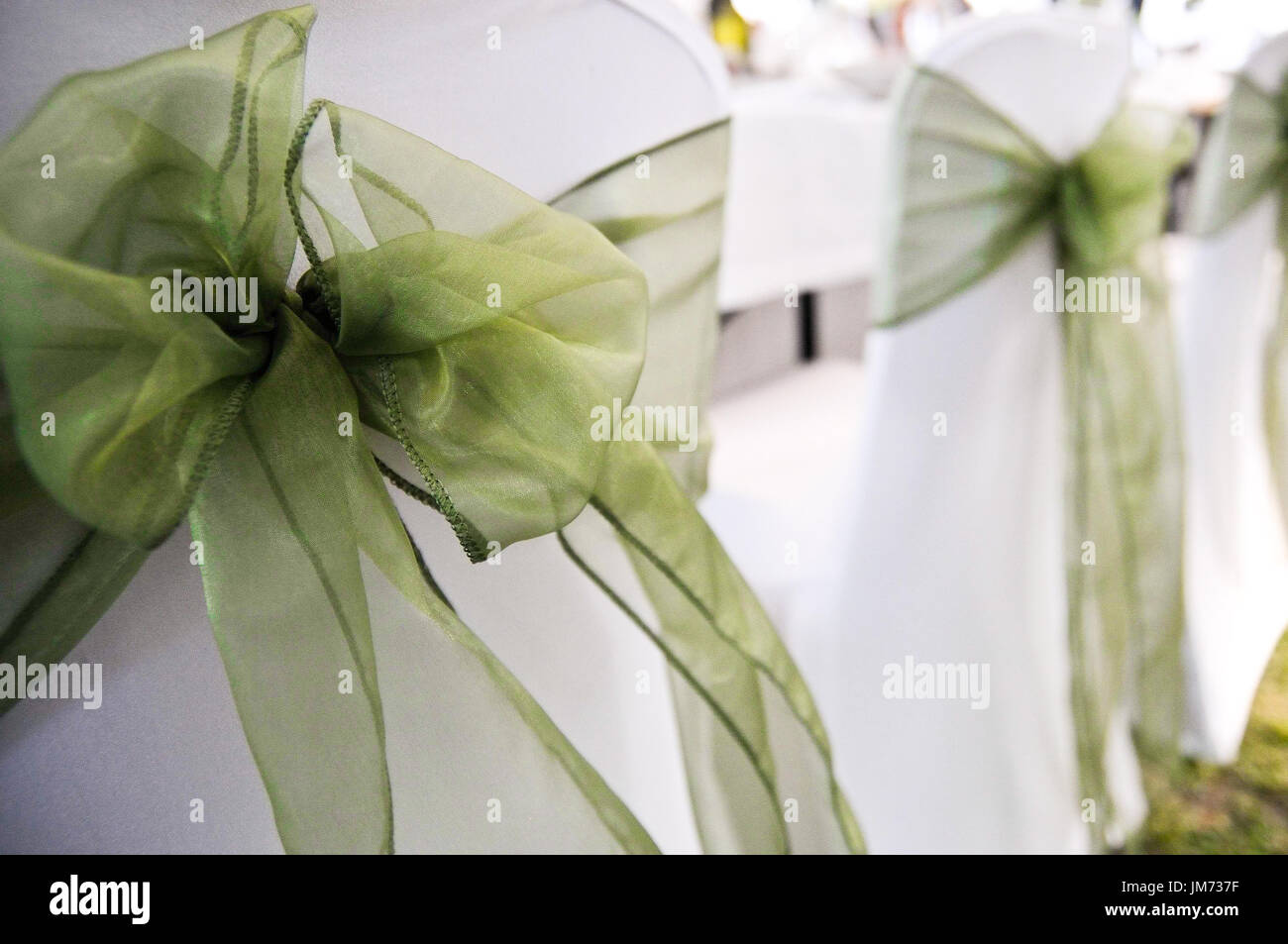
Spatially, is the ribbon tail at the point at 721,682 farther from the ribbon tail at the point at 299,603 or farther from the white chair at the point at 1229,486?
the white chair at the point at 1229,486

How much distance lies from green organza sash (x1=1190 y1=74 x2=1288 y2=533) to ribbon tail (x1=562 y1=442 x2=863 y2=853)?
951 millimetres

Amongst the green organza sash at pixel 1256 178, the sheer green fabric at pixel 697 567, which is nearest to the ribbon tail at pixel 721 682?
the sheer green fabric at pixel 697 567

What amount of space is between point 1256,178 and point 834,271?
48 cm

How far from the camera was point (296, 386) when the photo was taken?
0.32 m

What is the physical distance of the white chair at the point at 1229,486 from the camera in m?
1.17

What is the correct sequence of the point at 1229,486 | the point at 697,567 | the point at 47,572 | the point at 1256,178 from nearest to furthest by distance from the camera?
the point at 47,572 < the point at 697,567 < the point at 1256,178 < the point at 1229,486

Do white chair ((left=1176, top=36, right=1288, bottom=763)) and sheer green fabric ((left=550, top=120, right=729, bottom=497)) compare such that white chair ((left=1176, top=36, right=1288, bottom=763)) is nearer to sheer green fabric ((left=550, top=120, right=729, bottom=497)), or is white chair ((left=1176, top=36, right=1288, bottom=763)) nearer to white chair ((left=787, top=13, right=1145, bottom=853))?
white chair ((left=787, top=13, right=1145, bottom=853))

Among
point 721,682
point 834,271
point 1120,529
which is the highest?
point 834,271

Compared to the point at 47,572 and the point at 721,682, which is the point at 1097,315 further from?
the point at 47,572

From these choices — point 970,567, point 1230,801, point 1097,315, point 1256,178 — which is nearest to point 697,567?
point 970,567

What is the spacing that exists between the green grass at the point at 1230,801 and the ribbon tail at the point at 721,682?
2.67 feet

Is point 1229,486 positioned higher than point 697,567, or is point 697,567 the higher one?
point 1229,486

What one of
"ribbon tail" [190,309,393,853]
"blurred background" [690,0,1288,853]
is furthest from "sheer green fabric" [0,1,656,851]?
"blurred background" [690,0,1288,853]

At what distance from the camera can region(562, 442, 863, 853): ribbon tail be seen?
0.41 metres
